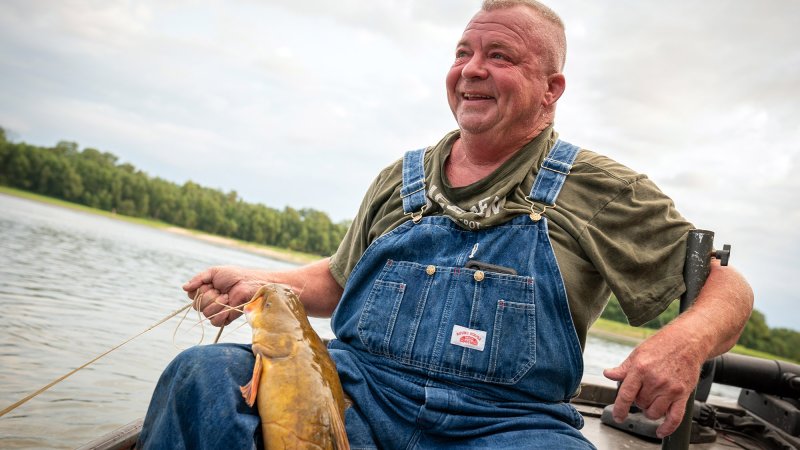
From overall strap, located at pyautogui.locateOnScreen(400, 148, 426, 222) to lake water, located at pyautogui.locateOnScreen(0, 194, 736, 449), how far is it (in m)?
0.92

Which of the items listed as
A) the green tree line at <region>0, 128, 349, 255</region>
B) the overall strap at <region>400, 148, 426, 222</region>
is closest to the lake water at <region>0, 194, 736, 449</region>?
the overall strap at <region>400, 148, 426, 222</region>

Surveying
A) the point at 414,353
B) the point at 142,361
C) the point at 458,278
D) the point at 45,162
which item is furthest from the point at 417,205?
the point at 45,162

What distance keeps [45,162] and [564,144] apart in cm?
6675

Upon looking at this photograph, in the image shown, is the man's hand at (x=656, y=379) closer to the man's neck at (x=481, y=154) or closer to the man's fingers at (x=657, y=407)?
A: the man's fingers at (x=657, y=407)

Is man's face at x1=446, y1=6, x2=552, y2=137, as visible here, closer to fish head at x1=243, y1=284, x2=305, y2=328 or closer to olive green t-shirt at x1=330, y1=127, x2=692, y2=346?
olive green t-shirt at x1=330, y1=127, x2=692, y2=346

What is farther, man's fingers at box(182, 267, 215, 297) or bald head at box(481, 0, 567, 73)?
bald head at box(481, 0, 567, 73)

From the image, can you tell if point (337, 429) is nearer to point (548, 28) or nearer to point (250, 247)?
point (548, 28)

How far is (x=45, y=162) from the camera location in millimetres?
57031

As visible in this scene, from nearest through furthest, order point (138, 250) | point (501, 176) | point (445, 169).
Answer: point (501, 176) → point (445, 169) → point (138, 250)

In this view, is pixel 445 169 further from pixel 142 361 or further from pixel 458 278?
pixel 142 361

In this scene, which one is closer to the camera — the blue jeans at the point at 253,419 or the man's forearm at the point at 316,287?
the blue jeans at the point at 253,419

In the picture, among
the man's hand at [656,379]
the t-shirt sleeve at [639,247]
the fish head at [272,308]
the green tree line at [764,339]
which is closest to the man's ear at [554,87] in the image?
the t-shirt sleeve at [639,247]

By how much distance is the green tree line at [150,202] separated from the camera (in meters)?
57.1

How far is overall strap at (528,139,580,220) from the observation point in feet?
7.00
